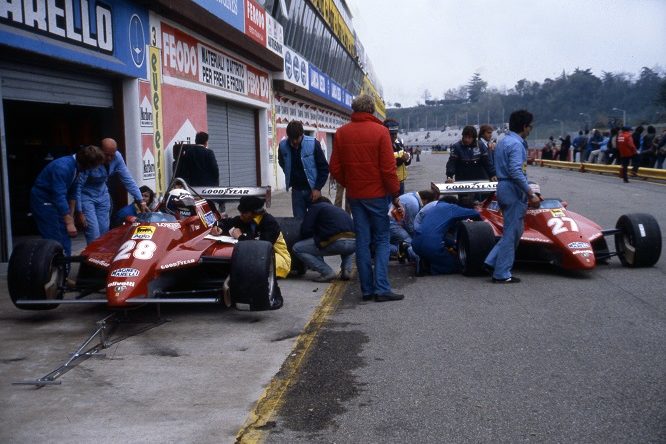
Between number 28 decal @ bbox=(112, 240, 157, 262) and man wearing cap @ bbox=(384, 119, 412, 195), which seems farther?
man wearing cap @ bbox=(384, 119, 412, 195)

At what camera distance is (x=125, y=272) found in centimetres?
589

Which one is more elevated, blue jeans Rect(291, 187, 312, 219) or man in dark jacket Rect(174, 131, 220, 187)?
man in dark jacket Rect(174, 131, 220, 187)

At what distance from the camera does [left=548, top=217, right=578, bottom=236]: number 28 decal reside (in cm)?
794

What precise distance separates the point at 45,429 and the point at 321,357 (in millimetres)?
1952

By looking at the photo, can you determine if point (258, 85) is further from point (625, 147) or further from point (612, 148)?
point (612, 148)

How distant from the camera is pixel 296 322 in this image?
6359 mm

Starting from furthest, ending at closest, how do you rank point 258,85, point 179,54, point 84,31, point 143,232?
point 258,85, point 179,54, point 84,31, point 143,232

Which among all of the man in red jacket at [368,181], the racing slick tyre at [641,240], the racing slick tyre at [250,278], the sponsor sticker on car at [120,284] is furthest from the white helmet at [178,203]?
the racing slick tyre at [641,240]

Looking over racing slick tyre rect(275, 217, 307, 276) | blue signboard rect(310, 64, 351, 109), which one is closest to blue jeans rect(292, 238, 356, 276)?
racing slick tyre rect(275, 217, 307, 276)

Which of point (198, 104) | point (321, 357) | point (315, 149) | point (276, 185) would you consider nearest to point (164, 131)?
point (198, 104)

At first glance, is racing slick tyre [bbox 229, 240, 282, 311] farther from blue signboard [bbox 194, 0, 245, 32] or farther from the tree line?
the tree line

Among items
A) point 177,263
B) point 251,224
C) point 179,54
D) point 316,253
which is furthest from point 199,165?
point 177,263

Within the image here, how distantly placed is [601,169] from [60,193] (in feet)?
89.4

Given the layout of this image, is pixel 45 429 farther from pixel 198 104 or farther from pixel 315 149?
pixel 198 104
